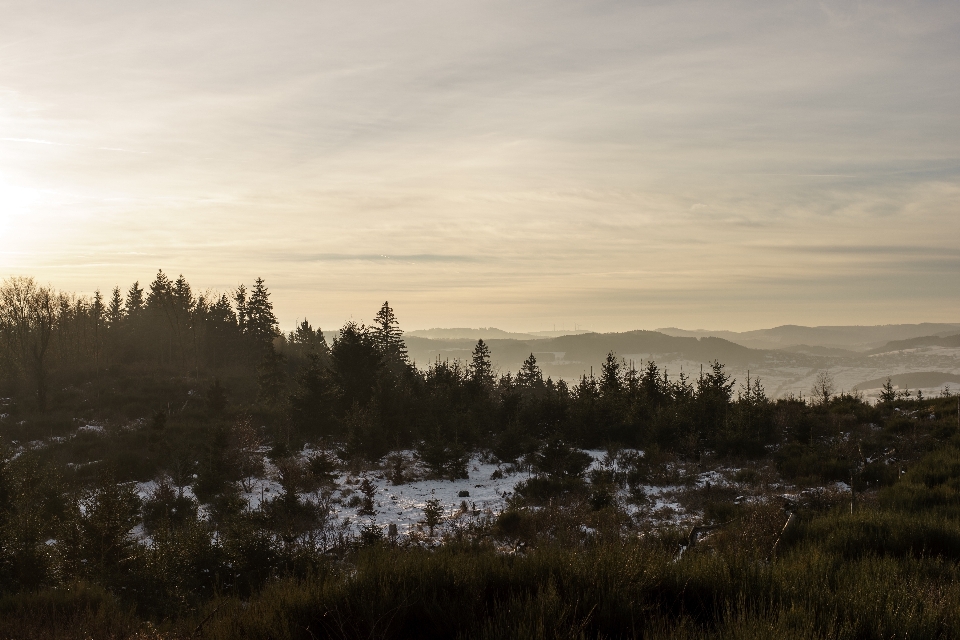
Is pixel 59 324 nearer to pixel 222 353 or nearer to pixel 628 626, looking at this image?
pixel 222 353

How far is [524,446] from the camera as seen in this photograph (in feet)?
75.5

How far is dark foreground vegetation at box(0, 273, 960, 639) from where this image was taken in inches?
202

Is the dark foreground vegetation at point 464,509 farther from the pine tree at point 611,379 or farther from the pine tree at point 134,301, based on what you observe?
the pine tree at point 134,301

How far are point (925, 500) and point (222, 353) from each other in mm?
63370

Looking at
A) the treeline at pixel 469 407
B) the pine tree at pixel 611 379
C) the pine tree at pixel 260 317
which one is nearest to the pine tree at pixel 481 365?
the treeline at pixel 469 407

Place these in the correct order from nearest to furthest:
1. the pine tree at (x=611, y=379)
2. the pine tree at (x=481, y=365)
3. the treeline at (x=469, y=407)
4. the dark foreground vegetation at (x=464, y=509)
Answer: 1. the dark foreground vegetation at (x=464, y=509)
2. the treeline at (x=469, y=407)
3. the pine tree at (x=611, y=379)
4. the pine tree at (x=481, y=365)

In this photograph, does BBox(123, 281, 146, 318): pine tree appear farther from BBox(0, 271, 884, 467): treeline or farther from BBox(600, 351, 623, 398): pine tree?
BBox(600, 351, 623, 398): pine tree

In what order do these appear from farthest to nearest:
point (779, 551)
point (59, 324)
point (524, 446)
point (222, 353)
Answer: point (222, 353)
point (59, 324)
point (524, 446)
point (779, 551)

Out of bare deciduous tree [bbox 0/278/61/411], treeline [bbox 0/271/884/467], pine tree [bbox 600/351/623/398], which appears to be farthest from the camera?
bare deciduous tree [bbox 0/278/61/411]

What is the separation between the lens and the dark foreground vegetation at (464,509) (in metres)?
5.14

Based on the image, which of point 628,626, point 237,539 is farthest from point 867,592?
point 237,539

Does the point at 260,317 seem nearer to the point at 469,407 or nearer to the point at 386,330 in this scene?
the point at 386,330

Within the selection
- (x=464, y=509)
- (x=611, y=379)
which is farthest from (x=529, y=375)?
(x=464, y=509)

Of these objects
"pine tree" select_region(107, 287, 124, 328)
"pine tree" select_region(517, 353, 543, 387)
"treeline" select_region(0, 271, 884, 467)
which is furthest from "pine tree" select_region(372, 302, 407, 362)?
"pine tree" select_region(107, 287, 124, 328)
